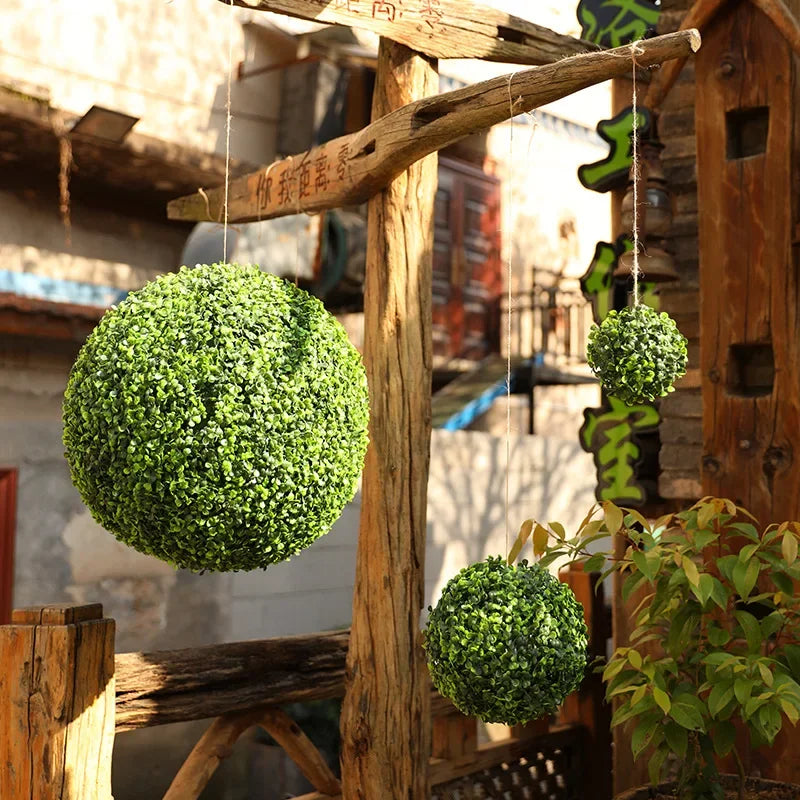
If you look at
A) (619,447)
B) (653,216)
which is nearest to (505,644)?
(653,216)

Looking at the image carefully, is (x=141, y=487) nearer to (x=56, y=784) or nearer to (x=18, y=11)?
(x=56, y=784)

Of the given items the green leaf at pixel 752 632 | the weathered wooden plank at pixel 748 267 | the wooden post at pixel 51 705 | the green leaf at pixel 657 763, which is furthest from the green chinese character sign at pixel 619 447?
the wooden post at pixel 51 705

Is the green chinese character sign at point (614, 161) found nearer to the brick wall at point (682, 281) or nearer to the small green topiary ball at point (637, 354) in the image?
the brick wall at point (682, 281)

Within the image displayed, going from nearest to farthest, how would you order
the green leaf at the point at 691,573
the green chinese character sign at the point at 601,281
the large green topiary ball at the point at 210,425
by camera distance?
the large green topiary ball at the point at 210,425, the green leaf at the point at 691,573, the green chinese character sign at the point at 601,281

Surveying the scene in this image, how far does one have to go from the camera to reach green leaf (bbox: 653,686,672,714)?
293 centimetres

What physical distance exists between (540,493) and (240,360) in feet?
20.5

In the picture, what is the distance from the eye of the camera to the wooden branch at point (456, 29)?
10.2 ft

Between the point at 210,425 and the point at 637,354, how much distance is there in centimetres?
124

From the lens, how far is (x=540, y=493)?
27.5 feet

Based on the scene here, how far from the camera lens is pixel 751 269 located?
3.83 meters

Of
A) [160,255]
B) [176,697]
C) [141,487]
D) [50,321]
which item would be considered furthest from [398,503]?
[160,255]

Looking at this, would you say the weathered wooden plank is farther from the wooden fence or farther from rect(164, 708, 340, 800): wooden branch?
rect(164, 708, 340, 800): wooden branch

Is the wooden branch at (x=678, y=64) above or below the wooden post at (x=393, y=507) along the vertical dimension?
above

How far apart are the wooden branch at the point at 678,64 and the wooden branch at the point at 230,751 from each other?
2.70 metres
